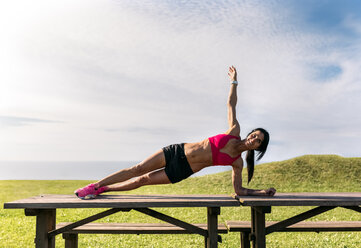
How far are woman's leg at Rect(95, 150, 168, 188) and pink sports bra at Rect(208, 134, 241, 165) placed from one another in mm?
862

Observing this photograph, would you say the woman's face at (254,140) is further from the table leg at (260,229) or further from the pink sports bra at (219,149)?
the table leg at (260,229)

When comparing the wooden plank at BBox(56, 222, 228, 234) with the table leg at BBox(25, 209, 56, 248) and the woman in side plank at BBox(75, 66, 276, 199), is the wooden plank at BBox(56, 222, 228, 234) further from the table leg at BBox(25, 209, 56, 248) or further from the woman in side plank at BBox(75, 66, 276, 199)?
the table leg at BBox(25, 209, 56, 248)

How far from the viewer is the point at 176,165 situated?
6.10 metres

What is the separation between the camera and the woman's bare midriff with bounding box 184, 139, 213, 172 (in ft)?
19.9

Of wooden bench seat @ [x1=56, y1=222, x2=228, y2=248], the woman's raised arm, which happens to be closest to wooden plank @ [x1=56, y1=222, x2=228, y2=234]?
wooden bench seat @ [x1=56, y1=222, x2=228, y2=248]

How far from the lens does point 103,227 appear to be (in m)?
6.72

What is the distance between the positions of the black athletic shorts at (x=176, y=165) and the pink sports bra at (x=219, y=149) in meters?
0.48

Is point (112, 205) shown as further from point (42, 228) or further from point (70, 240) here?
point (70, 240)

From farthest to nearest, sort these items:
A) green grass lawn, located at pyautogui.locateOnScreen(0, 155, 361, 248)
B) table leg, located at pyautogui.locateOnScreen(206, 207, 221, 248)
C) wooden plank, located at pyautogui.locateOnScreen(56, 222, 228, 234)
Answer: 1. green grass lawn, located at pyautogui.locateOnScreen(0, 155, 361, 248)
2. wooden plank, located at pyautogui.locateOnScreen(56, 222, 228, 234)
3. table leg, located at pyautogui.locateOnScreen(206, 207, 221, 248)

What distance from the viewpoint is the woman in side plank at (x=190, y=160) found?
6.08 meters

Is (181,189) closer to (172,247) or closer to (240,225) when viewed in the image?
(172,247)

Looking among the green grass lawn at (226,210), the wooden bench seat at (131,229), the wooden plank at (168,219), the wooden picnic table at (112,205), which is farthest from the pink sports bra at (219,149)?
the green grass lawn at (226,210)

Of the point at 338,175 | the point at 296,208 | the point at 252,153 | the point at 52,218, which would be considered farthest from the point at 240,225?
the point at 338,175

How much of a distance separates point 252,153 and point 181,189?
13451 mm
